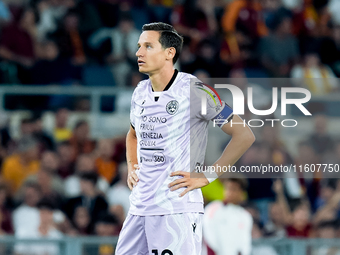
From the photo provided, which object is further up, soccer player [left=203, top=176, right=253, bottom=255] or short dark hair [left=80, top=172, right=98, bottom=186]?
short dark hair [left=80, top=172, right=98, bottom=186]

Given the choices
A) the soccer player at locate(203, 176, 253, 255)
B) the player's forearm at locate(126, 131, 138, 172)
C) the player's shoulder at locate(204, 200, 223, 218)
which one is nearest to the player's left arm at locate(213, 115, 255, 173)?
the player's forearm at locate(126, 131, 138, 172)

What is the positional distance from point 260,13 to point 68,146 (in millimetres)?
5689

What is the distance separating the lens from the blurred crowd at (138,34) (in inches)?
413

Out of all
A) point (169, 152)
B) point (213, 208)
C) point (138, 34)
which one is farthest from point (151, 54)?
point (138, 34)

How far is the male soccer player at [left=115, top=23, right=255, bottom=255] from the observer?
398 centimetres

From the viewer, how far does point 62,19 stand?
11.4m

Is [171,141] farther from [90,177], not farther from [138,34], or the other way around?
[138,34]

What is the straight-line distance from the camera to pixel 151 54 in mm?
4090

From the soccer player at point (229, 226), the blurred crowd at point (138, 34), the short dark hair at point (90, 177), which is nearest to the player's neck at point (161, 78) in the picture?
the soccer player at point (229, 226)

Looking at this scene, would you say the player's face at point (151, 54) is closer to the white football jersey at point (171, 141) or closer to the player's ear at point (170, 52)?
the player's ear at point (170, 52)

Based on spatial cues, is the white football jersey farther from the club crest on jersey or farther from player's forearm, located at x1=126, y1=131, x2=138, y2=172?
player's forearm, located at x1=126, y1=131, x2=138, y2=172

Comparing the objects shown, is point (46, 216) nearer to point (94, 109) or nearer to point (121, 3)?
point (94, 109)

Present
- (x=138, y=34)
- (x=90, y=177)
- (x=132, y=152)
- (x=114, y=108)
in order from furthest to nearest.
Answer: (x=138, y=34), (x=114, y=108), (x=90, y=177), (x=132, y=152)

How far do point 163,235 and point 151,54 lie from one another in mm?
1208
